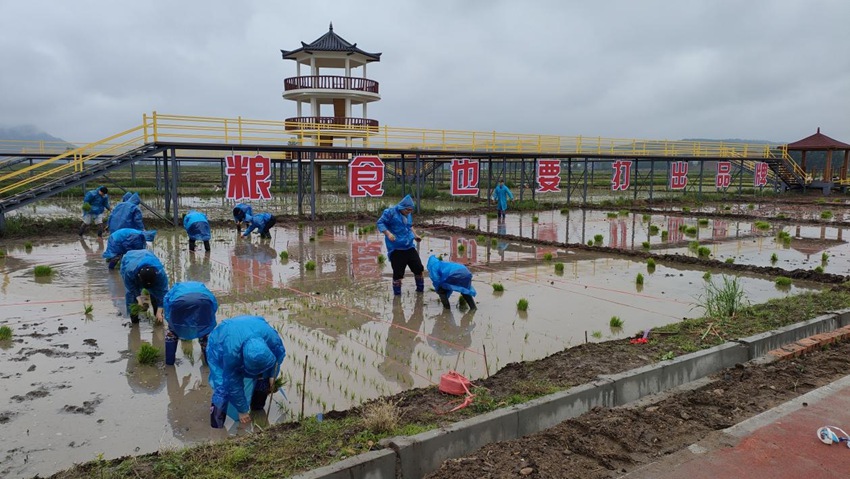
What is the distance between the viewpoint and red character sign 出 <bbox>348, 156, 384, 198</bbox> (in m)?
21.0

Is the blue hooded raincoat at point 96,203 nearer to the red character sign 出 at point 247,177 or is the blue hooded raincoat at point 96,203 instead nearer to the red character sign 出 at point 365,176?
the red character sign 出 at point 247,177

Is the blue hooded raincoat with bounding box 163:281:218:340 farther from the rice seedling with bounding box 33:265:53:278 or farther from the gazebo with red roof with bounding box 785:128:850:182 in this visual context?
the gazebo with red roof with bounding box 785:128:850:182

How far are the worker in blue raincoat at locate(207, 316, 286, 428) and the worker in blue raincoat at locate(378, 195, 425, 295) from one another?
4.35m

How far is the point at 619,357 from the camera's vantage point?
5871mm

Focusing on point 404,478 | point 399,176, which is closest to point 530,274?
point 404,478

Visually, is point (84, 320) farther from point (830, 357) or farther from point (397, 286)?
point (830, 357)

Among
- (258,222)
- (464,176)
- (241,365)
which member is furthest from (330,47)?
(241,365)

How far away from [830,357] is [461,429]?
4493 millimetres

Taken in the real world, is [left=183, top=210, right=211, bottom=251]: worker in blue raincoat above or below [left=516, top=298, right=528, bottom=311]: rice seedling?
above

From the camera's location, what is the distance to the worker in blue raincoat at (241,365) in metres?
4.45

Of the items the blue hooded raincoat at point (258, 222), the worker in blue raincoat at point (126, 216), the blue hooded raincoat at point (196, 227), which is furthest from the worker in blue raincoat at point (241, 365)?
the blue hooded raincoat at point (258, 222)

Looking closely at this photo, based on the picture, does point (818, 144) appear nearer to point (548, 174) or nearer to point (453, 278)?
point (548, 174)

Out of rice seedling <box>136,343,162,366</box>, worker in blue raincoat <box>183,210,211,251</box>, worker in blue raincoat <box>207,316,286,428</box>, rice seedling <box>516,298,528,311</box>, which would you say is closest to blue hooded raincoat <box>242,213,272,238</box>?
worker in blue raincoat <box>183,210,211,251</box>

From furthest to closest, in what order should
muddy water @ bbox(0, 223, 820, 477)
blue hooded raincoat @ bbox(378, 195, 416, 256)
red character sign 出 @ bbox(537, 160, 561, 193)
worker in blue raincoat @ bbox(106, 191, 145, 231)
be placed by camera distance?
1. red character sign 出 @ bbox(537, 160, 561, 193)
2. worker in blue raincoat @ bbox(106, 191, 145, 231)
3. blue hooded raincoat @ bbox(378, 195, 416, 256)
4. muddy water @ bbox(0, 223, 820, 477)
